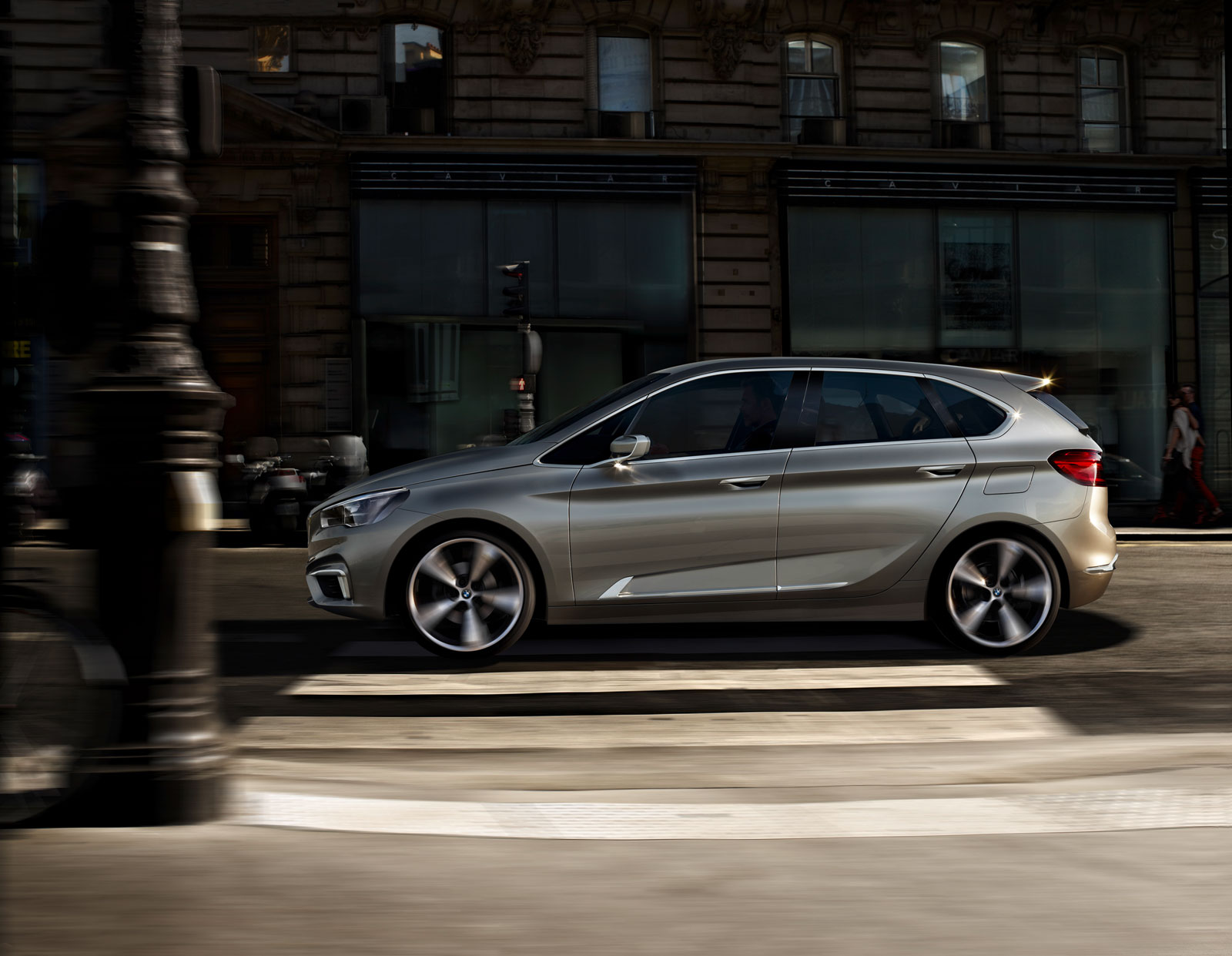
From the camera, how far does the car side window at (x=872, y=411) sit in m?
7.82

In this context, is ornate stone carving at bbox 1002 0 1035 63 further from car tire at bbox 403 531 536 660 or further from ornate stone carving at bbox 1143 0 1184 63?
car tire at bbox 403 531 536 660

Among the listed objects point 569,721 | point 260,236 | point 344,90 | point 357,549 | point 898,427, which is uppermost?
point 344,90

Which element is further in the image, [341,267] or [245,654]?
[341,267]

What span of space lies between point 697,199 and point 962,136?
4787 mm

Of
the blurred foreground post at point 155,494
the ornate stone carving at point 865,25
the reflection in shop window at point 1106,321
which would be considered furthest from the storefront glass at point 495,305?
the blurred foreground post at point 155,494

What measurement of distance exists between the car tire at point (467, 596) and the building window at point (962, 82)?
18127 millimetres

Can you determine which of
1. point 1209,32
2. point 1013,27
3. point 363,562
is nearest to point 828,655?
point 363,562

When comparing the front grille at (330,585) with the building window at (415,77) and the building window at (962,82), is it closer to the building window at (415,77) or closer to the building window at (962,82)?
the building window at (415,77)

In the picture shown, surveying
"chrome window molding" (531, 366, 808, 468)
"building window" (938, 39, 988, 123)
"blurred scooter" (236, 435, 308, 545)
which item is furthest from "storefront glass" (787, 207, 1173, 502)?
"chrome window molding" (531, 366, 808, 468)

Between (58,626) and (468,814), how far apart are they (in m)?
1.39

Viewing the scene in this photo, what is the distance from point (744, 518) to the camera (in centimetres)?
753

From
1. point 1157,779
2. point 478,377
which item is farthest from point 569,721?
point 478,377

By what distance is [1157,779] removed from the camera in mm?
4949

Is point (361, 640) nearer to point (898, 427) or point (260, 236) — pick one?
point (898, 427)
